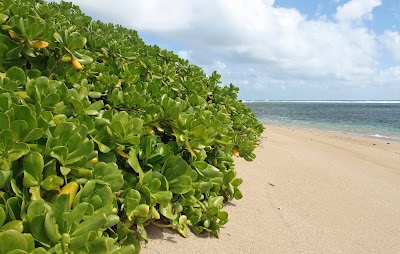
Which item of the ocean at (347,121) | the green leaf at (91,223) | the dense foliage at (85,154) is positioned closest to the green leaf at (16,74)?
the dense foliage at (85,154)

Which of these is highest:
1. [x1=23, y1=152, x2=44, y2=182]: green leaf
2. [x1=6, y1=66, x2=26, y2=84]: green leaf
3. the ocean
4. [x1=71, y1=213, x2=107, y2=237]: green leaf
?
[x1=6, y1=66, x2=26, y2=84]: green leaf

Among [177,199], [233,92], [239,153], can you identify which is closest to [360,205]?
[239,153]

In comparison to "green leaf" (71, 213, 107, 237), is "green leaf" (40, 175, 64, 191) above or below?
above

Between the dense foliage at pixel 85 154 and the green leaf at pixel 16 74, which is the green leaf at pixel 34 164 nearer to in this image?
the dense foliage at pixel 85 154

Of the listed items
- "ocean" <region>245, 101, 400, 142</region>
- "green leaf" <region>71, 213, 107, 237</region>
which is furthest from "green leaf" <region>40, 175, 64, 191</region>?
"ocean" <region>245, 101, 400, 142</region>

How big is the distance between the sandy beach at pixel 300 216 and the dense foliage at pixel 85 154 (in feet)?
0.57

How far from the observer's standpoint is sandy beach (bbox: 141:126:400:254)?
83.8 inches

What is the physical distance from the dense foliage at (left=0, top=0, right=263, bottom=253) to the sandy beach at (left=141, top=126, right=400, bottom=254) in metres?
0.17

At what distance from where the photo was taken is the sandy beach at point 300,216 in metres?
2.13

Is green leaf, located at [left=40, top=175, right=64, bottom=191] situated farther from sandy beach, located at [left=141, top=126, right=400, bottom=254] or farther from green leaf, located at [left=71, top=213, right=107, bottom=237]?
sandy beach, located at [left=141, top=126, right=400, bottom=254]

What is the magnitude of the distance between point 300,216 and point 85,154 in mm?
2236

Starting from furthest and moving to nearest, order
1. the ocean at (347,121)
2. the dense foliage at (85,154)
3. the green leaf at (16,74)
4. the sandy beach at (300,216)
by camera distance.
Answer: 1. the ocean at (347,121)
2. the sandy beach at (300,216)
3. the green leaf at (16,74)
4. the dense foliage at (85,154)

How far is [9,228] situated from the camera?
0.96m

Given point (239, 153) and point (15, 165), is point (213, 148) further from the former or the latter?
point (15, 165)
